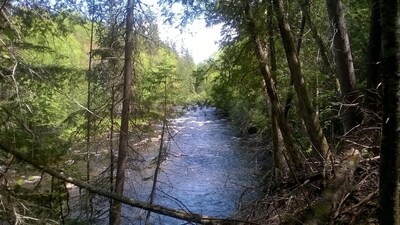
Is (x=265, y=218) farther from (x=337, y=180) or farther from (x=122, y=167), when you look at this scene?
(x=122, y=167)

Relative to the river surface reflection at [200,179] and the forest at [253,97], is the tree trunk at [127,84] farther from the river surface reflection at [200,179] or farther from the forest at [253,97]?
the river surface reflection at [200,179]

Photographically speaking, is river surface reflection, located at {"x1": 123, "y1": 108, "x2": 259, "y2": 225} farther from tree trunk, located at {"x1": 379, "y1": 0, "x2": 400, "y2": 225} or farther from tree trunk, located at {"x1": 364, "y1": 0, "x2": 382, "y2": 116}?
tree trunk, located at {"x1": 379, "y1": 0, "x2": 400, "y2": 225}

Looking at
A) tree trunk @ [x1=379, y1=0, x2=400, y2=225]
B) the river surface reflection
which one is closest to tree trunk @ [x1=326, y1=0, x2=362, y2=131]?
tree trunk @ [x1=379, y1=0, x2=400, y2=225]

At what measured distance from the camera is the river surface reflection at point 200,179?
11.9m

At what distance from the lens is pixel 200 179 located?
613 inches

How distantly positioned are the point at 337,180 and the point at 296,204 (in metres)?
0.54

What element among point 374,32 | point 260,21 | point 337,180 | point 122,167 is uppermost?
point 260,21

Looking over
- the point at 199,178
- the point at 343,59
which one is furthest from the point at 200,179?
the point at 343,59

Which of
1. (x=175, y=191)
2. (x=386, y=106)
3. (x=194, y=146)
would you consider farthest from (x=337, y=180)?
(x=194, y=146)

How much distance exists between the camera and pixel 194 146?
71.1 ft

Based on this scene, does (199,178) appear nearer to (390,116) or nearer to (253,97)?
(253,97)

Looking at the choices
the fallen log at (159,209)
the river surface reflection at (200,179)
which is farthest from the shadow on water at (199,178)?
the fallen log at (159,209)

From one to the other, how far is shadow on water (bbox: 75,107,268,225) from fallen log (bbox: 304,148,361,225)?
424cm

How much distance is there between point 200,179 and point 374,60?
11180 mm
